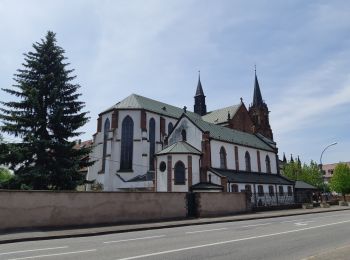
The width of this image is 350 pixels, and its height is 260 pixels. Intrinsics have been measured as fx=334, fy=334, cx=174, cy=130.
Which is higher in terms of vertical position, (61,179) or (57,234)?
(61,179)

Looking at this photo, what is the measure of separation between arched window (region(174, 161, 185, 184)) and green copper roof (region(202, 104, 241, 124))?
25400 millimetres

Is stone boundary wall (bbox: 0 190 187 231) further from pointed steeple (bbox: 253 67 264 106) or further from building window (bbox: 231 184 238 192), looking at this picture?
pointed steeple (bbox: 253 67 264 106)

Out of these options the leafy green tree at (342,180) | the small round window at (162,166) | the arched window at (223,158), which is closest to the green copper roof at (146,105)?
the arched window at (223,158)

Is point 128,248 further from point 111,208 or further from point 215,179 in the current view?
point 215,179

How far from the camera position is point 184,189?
36281 millimetres

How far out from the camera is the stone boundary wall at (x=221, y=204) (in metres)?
26.1

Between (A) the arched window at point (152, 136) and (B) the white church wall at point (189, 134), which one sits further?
(A) the arched window at point (152, 136)

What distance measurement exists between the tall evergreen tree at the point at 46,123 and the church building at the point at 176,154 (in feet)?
27.0

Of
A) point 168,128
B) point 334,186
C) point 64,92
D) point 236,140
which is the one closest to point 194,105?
point 168,128

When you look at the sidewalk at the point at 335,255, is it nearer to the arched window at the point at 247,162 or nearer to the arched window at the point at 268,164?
the arched window at the point at 247,162

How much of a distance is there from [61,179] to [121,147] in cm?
2444

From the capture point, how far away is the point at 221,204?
91.7 ft

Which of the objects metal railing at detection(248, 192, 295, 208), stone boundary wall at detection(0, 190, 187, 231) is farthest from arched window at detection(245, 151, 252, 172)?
stone boundary wall at detection(0, 190, 187, 231)

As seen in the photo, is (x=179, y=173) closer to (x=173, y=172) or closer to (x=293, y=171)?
(x=173, y=172)
